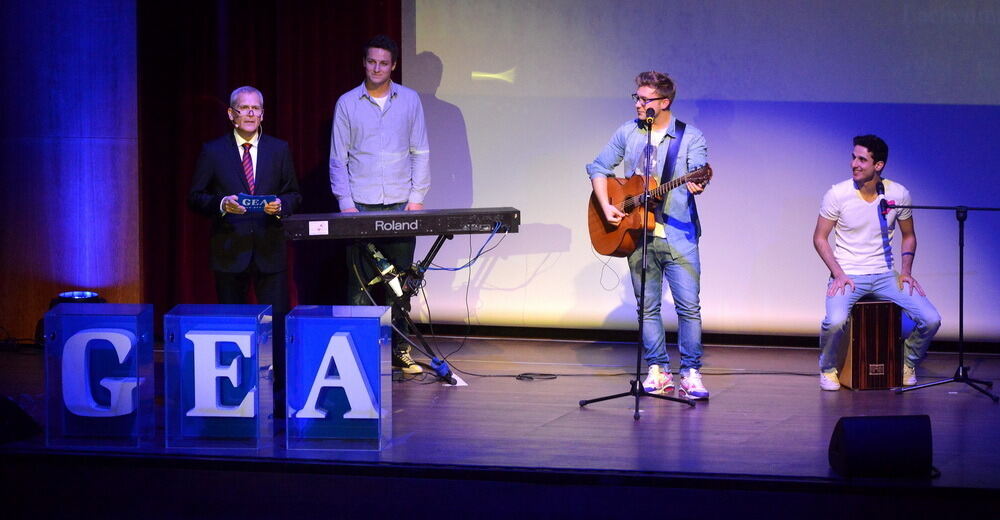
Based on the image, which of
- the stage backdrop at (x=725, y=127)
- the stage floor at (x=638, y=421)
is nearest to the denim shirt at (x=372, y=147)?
the stage floor at (x=638, y=421)

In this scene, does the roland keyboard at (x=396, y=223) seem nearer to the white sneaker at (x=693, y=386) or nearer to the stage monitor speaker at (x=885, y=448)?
the white sneaker at (x=693, y=386)

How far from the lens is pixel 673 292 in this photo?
5.38m

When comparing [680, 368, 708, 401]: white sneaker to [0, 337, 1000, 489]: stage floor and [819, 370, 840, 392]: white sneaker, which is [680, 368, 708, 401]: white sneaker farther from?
[819, 370, 840, 392]: white sneaker

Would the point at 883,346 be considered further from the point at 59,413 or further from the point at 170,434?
the point at 59,413

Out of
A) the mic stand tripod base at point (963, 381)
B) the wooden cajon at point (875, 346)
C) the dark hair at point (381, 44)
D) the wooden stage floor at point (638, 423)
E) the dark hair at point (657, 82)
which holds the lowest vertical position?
the wooden stage floor at point (638, 423)

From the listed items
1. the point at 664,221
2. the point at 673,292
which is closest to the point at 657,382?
the point at 673,292

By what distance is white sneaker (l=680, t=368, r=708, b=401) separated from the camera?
533 centimetres

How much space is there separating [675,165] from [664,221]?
0.30m

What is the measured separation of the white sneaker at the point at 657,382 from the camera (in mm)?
5402

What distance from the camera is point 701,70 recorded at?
693cm

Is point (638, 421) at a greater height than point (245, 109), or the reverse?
point (245, 109)

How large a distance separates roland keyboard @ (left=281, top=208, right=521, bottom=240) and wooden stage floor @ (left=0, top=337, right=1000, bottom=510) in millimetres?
891

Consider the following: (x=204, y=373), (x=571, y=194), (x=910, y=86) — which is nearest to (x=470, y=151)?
(x=571, y=194)

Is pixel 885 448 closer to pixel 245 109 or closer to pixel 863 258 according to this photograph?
pixel 863 258
